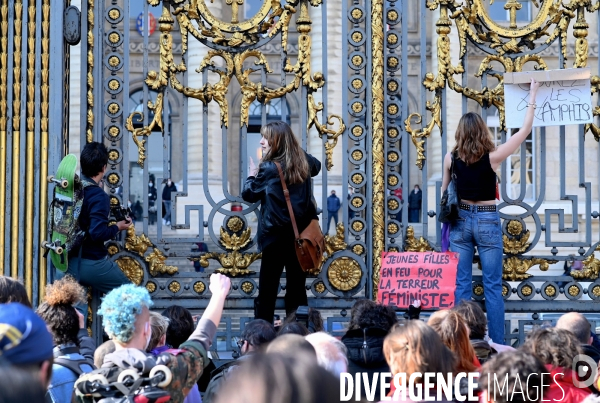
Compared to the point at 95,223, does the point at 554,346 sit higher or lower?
lower

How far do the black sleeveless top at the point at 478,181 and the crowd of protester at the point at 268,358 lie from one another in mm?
1912

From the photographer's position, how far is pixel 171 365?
14.0 feet

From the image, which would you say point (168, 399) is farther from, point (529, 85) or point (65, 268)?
point (529, 85)

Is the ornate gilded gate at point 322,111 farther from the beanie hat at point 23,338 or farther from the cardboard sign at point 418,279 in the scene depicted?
the beanie hat at point 23,338

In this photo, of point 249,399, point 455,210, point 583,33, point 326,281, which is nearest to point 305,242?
point 326,281

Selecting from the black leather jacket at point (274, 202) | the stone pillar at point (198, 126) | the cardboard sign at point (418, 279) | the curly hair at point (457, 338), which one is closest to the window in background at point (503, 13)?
the stone pillar at point (198, 126)

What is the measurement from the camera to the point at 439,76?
8.22 metres

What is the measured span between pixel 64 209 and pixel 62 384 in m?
2.72

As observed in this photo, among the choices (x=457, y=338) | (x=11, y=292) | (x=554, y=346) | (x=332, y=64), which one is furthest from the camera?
(x=332, y=64)

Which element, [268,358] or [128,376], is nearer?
[268,358]

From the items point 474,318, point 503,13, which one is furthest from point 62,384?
point 503,13

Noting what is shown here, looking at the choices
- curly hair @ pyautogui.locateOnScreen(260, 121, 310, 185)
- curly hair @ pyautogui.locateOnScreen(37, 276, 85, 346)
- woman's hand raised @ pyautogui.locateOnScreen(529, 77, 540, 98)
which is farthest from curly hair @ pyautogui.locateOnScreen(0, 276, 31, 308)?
woman's hand raised @ pyautogui.locateOnScreen(529, 77, 540, 98)

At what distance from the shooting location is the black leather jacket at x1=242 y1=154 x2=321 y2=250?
301 inches

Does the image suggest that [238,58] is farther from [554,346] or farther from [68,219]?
[554,346]
